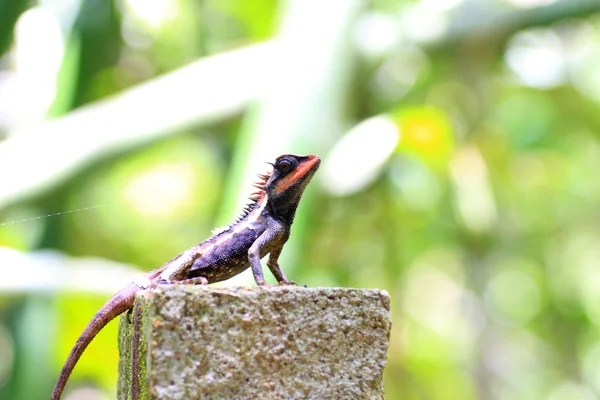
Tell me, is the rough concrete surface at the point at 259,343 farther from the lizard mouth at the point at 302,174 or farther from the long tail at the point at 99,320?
the lizard mouth at the point at 302,174

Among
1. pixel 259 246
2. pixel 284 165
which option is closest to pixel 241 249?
pixel 259 246

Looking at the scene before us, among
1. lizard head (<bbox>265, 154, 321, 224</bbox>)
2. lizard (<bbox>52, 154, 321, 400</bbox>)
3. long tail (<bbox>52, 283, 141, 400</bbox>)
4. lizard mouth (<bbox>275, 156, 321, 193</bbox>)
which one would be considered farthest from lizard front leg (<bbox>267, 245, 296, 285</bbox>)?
long tail (<bbox>52, 283, 141, 400</bbox>)

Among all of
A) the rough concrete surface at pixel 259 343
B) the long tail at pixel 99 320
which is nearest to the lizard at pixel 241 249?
the long tail at pixel 99 320

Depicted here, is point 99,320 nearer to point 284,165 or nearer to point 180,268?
point 180,268

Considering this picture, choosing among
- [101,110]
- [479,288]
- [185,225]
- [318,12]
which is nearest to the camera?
[101,110]

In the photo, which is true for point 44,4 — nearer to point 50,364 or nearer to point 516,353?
point 50,364

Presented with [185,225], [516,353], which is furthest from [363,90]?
[516,353]
